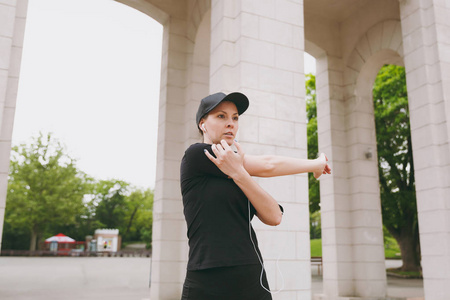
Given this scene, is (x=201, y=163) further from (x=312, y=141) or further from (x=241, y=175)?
(x=312, y=141)

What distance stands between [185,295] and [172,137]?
9.28 metres

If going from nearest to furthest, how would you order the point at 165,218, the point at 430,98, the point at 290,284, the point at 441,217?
the point at 290,284 → the point at 441,217 → the point at 430,98 → the point at 165,218

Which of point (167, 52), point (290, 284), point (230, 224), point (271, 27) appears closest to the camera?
point (230, 224)

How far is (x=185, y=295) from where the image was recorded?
2039mm

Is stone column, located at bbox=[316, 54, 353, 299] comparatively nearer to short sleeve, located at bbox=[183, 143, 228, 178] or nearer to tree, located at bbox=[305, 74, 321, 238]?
tree, located at bbox=[305, 74, 321, 238]

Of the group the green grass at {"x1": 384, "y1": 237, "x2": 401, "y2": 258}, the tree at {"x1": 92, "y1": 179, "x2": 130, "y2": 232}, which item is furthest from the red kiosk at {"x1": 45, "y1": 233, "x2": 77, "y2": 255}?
the green grass at {"x1": 384, "y1": 237, "x2": 401, "y2": 258}

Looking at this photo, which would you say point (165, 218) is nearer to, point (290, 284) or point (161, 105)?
point (161, 105)

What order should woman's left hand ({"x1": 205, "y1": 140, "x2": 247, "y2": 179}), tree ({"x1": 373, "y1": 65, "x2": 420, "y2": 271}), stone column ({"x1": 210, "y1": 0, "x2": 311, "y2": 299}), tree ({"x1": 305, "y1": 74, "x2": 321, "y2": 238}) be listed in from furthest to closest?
tree ({"x1": 305, "y1": 74, "x2": 321, "y2": 238})
tree ({"x1": 373, "y1": 65, "x2": 420, "y2": 271})
stone column ({"x1": 210, "y1": 0, "x2": 311, "y2": 299})
woman's left hand ({"x1": 205, "y1": 140, "x2": 247, "y2": 179})

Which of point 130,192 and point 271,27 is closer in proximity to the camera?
point 271,27

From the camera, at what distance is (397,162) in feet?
68.4

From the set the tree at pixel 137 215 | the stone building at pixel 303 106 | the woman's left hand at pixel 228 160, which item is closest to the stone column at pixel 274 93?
the stone building at pixel 303 106

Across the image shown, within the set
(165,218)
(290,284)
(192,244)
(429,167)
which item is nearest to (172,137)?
(165,218)

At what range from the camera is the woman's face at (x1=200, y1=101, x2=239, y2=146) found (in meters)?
2.26

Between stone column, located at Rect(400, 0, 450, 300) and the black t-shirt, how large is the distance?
7719 mm
